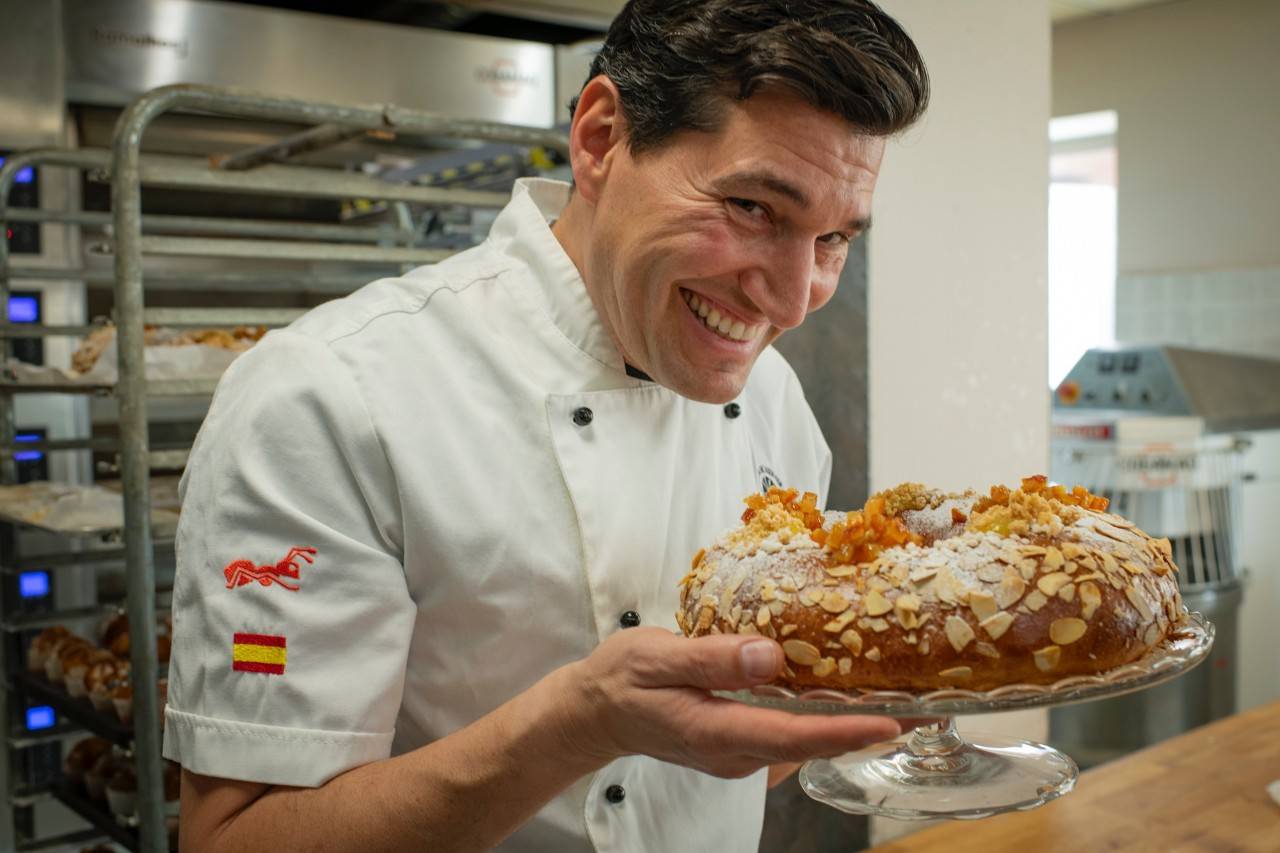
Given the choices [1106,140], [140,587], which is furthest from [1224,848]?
[1106,140]

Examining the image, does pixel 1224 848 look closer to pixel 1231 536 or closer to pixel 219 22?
pixel 1231 536

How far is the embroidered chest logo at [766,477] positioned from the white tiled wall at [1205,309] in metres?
3.96

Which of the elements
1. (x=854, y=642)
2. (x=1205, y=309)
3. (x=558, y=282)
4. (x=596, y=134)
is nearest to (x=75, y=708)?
(x=558, y=282)

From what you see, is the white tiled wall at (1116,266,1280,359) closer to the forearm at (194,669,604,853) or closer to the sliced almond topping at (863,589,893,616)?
the sliced almond topping at (863,589,893,616)

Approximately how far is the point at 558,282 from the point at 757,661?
0.50 metres

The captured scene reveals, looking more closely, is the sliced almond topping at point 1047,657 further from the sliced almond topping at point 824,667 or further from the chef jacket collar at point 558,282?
the chef jacket collar at point 558,282

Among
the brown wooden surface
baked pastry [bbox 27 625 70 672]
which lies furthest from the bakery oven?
baked pastry [bbox 27 625 70 672]

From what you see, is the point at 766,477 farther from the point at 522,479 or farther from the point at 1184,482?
the point at 1184,482

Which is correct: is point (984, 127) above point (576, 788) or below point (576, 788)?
above

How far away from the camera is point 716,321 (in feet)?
3.18

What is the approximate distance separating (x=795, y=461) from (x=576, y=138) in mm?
528

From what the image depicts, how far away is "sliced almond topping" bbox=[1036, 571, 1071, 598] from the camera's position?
33.2 inches

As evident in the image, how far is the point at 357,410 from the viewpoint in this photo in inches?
38.3

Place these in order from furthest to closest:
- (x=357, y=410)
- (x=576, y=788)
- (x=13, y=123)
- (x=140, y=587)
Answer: (x=13, y=123)
(x=140, y=587)
(x=576, y=788)
(x=357, y=410)
